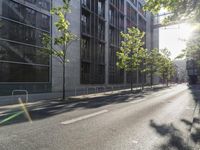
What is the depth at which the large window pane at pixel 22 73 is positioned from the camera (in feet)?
67.8

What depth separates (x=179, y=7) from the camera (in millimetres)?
10758

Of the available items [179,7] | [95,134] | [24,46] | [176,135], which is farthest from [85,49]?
[176,135]

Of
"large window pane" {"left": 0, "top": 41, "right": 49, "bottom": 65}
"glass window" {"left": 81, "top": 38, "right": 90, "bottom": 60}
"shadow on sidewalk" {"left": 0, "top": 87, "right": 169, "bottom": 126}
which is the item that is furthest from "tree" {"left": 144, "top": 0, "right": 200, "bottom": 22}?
"glass window" {"left": 81, "top": 38, "right": 90, "bottom": 60}

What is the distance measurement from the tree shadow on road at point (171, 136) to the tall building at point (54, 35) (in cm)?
1483

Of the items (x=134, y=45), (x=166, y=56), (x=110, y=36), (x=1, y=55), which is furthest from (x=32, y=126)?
(x=166, y=56)

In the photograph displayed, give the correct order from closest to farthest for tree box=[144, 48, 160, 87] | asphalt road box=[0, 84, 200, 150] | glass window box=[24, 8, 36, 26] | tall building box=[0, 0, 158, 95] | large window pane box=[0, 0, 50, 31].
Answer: asphalt road box=[0, 84, 200, 150] < large window pane box=[0, 0, 50, 31] < tall building box=[0, 0, 158, 95] < glass window box=[24, 8, 36, 26] < tree box=[144, 48, 160, 87]

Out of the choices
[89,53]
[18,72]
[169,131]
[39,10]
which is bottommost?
[169,131]

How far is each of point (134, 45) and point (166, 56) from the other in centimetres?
3144

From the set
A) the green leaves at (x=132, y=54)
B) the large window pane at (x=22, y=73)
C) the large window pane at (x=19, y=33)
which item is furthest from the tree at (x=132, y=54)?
the large window pane at (x=19, y=33)

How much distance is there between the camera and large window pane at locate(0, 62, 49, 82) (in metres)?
20.7

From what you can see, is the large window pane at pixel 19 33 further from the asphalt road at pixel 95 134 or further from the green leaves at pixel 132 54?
the green leaves at pixel 132 54

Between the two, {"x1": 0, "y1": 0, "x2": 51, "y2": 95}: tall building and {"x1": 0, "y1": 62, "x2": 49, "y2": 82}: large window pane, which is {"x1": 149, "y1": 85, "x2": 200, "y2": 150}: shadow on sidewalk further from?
{"x1": 0, "y1": 0, "x2": 51, "y2": 95}: tall building

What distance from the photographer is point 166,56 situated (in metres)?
65.6

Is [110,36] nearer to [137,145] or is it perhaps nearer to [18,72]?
[18,72]
